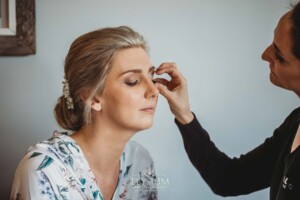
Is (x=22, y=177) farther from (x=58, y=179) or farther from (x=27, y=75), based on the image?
(x=27, y=75)

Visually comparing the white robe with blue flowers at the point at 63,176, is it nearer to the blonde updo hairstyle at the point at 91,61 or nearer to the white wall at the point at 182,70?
the blonde updo hairstyle at the point at 91,61

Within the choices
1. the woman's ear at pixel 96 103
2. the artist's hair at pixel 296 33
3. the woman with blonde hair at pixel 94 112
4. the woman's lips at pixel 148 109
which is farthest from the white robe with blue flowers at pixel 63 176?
the artist's hair at pixel 296 33

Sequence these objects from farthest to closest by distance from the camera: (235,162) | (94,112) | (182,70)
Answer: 1. (182,70)
2. (235,162)
3. (94,112)

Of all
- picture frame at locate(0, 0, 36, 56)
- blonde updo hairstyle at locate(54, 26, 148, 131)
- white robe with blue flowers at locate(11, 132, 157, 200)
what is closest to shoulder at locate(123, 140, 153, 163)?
white robe with blue flowers at locate(11, 132, 157, 200)

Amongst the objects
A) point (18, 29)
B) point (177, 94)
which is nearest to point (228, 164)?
point (177, 94)

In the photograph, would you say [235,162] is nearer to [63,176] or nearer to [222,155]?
[222,155]

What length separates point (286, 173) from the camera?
97 centimetres

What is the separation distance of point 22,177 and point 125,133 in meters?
0.31

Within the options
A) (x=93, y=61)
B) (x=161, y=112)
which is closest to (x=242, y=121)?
(x=161, y=112)

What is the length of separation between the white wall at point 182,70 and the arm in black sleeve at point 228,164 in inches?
10.8

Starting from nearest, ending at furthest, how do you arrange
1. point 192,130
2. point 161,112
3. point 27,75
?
point 192,130 → point 27,75 → point 161,112

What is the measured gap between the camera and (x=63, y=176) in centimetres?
105

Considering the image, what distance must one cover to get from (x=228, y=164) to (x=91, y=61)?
1.79 feet

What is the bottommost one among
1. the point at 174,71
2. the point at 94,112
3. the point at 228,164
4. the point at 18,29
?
the point at 228,164
